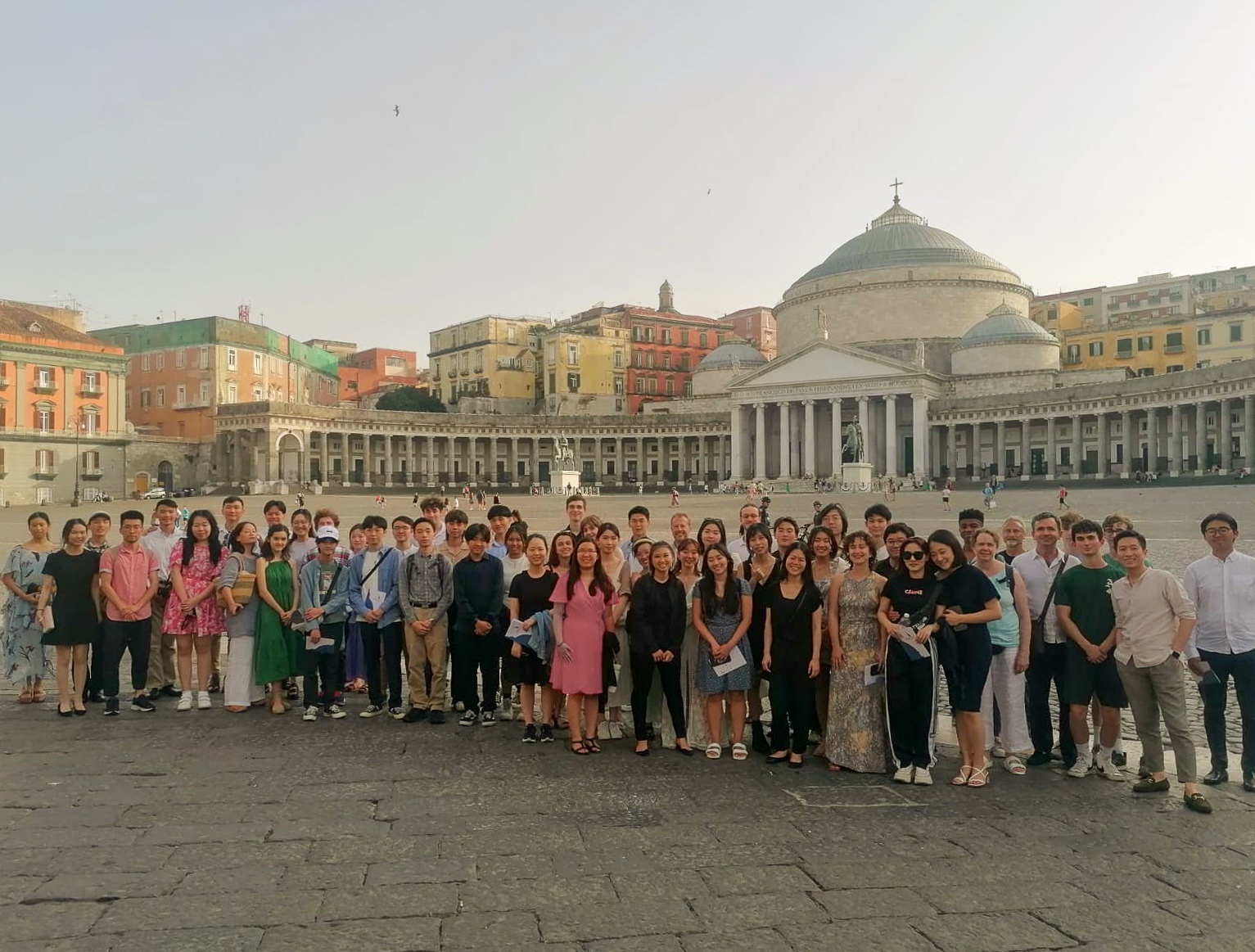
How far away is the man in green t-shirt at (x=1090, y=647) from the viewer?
6.50 meters

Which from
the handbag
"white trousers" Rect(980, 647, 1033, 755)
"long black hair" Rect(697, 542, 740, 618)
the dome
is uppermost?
the dome

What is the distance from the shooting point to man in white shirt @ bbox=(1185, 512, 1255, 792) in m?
6.20

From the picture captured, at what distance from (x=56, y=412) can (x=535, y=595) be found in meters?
58.1

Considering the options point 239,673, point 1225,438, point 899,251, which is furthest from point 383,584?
point 899,251

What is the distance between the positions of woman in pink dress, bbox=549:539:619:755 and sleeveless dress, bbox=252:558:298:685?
8.40 feet

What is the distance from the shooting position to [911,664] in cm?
646

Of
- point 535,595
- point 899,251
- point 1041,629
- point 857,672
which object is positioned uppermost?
point 899,251

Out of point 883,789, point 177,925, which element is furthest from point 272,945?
point 883,789

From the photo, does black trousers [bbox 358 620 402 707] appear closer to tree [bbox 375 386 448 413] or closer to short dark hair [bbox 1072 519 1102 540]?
short dark hair [bbox 1072 519 1102 540]

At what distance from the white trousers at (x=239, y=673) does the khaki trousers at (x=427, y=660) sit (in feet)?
4.79

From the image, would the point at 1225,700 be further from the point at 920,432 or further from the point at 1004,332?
the point at 1004,332

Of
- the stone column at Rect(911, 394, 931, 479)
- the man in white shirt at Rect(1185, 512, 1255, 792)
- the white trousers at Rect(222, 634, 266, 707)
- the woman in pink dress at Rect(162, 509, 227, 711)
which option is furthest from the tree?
the man in white shirt at Rect(1185, 512, 1255, 792)

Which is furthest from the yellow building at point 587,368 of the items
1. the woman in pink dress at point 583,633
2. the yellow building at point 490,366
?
the woman in pink dress at point 583,633

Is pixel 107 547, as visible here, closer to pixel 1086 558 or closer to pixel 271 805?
pixel 271 805
